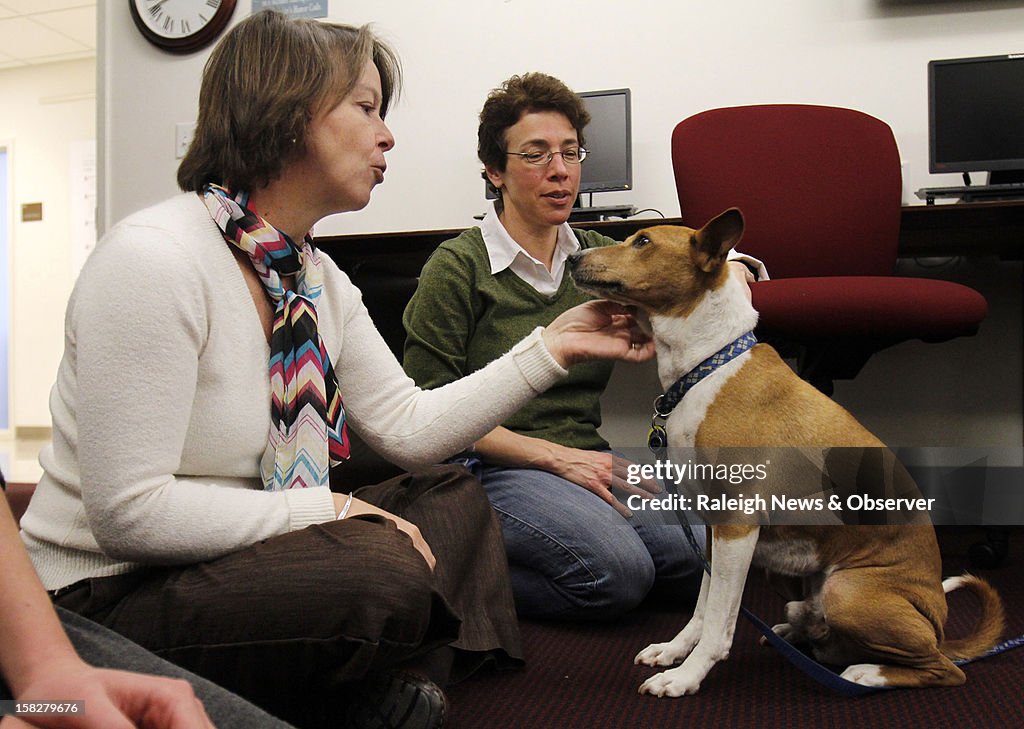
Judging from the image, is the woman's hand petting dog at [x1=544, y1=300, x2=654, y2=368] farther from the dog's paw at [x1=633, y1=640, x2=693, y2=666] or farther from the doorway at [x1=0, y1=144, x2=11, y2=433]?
the doorway at [x1=0, y1=144, x2=11, y2=433]

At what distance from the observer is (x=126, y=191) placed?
3436 mm

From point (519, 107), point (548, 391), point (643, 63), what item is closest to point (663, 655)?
point (548, 391)

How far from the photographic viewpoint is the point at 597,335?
1349mm

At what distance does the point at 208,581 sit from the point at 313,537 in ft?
0.39

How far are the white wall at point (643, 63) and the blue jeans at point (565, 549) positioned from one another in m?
1.48

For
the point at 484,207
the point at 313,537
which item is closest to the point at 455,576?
the point at 313,537

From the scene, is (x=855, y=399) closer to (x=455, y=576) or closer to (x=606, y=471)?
(x=606, y=471)

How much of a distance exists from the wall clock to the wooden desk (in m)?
1.32

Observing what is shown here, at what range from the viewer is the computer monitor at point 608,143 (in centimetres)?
278

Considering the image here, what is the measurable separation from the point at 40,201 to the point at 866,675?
251 inches

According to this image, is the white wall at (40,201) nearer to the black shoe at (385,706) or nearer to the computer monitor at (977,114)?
the computer monitor at (977,114)

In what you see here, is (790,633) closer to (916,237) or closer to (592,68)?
(916,237)

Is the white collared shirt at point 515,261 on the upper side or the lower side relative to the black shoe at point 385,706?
upper

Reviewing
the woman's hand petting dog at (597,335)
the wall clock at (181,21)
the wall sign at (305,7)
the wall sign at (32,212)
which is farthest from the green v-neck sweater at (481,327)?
the wall sign at (32,212)
